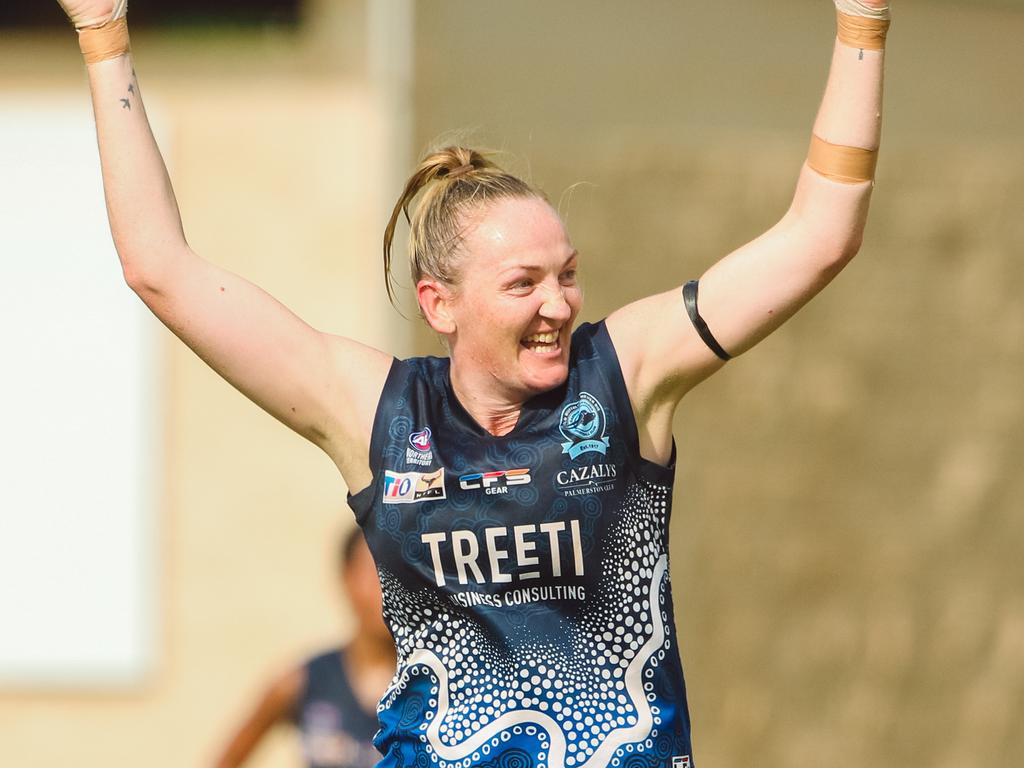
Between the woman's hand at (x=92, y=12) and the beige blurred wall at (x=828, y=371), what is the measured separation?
4.64 m

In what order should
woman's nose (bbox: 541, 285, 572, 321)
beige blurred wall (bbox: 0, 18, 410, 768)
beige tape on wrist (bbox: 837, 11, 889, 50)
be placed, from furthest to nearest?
beige blurred wall (bbox: 0, 18, 410, 768) → woman's nose (bbox: 541, 285, 572, 321) → beige tape on wrist (bbox: 837, 11, 889, 50)

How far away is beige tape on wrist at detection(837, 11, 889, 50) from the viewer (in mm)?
2822

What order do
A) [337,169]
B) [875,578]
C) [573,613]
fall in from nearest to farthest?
[573,613] < [337,169] < [875,578]

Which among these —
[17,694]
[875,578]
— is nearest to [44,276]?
[17,694]

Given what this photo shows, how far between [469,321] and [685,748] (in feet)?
2.88

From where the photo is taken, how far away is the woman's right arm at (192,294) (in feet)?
9.66

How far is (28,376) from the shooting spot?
777 cm

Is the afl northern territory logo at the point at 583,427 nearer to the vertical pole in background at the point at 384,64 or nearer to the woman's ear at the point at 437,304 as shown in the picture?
the woman's ear at the point at 437,304

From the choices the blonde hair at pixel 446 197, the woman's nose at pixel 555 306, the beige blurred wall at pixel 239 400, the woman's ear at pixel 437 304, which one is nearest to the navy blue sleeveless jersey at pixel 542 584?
the woman's nose at pixel 555 306

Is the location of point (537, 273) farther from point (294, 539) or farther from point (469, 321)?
point (294, 539)

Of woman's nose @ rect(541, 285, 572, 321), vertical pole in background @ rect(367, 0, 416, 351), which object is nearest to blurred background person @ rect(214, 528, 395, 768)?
vertical pole in background @ rect(367, 0, 416, 351)

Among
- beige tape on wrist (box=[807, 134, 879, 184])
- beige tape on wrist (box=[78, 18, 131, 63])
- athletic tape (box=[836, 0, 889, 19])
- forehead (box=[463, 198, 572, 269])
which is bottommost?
forehead (box=[463, 198, 572, 269])

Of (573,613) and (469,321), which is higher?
(469,321)

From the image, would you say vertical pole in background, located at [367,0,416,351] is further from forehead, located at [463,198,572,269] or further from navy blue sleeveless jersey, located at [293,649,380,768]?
forehead, located at [463,198,572,269]
